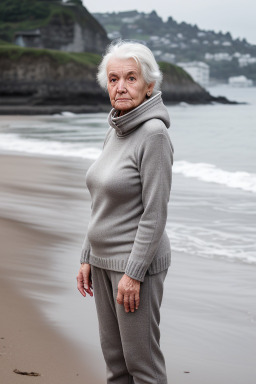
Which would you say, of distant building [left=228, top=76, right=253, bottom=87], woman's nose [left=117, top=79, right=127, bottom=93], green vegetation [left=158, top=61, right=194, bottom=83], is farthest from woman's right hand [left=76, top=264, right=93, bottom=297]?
distant building [left=228, top=76, right=253, bottom=87]

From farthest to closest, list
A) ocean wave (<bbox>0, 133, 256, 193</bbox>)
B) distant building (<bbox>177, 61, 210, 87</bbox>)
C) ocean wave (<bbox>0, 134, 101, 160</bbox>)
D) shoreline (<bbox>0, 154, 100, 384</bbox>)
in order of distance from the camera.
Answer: distant building (<bbox>177, 61, 210, 87</bbox>), ocean wave (<bbox>0, 134, 101, 160</bbox>), ocean wave (<bbox>0, 133, 256, 193</bbox>), shoreline (<bbox>0, 154, 100, 384</bbox>)

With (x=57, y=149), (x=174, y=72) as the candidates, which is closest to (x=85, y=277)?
(x=57, y=149)

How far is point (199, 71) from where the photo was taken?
491 feet

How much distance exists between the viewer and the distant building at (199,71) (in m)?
147

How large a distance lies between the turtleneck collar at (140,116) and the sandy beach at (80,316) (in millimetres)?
1365

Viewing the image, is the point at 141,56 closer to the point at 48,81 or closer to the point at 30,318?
the point at 30,318

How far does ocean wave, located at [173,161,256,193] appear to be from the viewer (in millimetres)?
11602

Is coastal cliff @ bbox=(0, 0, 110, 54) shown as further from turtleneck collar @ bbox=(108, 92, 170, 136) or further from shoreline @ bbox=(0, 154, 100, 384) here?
turtleneck collar @ bbox=(108, 92, 170, 136)

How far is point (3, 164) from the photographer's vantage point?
1297 cm

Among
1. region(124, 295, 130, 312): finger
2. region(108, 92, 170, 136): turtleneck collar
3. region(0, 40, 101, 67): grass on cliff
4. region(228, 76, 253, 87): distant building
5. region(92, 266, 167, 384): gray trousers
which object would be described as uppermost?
region(108, 92, 170, 136): turtleneck collar

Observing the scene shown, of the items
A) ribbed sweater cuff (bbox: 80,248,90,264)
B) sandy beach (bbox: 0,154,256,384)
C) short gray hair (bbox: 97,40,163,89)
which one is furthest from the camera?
sandy beach (bbox: 0,154,256,384)

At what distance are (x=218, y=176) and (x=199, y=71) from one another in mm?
140452

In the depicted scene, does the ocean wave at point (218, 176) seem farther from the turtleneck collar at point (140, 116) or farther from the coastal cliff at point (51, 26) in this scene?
the coastal cliff at point (51, 26)

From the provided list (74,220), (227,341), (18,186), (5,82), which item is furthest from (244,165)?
(5,82)
